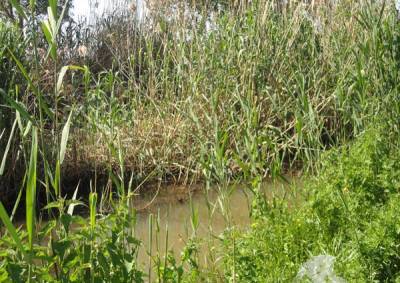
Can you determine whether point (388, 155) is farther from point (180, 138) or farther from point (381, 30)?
point (180, 138)

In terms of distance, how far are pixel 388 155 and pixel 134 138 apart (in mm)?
2481

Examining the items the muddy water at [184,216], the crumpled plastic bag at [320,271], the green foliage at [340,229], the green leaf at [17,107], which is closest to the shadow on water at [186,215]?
the muddy water at [184,216]

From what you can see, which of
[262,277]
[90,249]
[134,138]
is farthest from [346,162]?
[134,138]

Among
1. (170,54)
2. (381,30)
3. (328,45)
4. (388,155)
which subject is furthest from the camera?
(170,54)

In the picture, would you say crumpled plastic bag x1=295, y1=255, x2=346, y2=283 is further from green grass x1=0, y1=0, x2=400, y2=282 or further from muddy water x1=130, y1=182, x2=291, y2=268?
muddy water x1=130, y1=182, x2=291, y2=268

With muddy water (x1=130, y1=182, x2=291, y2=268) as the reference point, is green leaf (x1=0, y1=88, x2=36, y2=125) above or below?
above

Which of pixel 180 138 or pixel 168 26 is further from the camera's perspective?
pixel 168 26

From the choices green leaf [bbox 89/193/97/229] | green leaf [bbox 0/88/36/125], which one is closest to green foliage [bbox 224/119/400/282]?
green leaf [bbox 89/193/97/229]

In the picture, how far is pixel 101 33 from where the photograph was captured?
26.8 feet

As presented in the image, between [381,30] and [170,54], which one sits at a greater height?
[381,30]

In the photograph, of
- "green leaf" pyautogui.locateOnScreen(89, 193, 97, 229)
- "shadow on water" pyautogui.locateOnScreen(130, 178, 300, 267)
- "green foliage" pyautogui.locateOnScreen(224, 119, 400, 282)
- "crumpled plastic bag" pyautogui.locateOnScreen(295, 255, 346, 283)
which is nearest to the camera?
"green leaf" pyautogui.locateOnScreen(89, 193, 97, 229)

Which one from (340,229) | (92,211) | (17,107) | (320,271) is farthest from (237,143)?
(17,107)

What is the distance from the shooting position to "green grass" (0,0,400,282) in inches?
78.1

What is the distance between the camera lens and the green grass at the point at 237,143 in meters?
1.98
